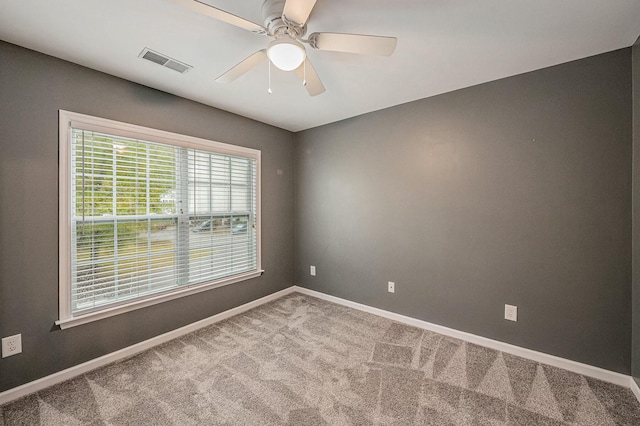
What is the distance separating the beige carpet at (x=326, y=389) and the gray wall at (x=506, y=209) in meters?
0.41

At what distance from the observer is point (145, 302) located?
2.42m

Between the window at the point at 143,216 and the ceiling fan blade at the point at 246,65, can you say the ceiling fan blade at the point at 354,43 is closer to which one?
the ceiling fan blade at the point at 246,65

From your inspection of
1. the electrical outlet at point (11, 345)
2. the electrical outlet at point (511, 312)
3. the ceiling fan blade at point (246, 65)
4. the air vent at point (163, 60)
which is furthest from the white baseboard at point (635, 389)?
the electrical outlet at point (11, 345)

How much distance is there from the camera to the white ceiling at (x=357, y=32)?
150cm

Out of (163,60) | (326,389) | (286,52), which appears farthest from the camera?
(163,60)

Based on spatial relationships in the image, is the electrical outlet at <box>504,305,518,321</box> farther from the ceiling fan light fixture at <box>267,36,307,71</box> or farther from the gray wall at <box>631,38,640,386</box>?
the ceiling fan light fixture at <box>267,36,307,71</box>

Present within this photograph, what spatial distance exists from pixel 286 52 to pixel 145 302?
244cm

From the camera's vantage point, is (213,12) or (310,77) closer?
(213,12)

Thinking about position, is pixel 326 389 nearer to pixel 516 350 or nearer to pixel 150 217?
pixel 516 350

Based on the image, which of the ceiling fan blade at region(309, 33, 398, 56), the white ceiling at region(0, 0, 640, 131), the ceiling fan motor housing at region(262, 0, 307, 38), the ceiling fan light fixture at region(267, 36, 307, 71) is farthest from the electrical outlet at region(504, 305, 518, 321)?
the ceiling fan motor housing at region(262, 0, 307, 38)

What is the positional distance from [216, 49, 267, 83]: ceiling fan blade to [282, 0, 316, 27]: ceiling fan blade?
1.03ft

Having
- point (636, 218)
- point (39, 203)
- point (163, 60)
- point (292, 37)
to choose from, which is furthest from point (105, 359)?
point (636, 218)

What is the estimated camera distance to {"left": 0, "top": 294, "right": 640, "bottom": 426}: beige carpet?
164 centimetres

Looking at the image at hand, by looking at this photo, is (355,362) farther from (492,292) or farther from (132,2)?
(132,2)
